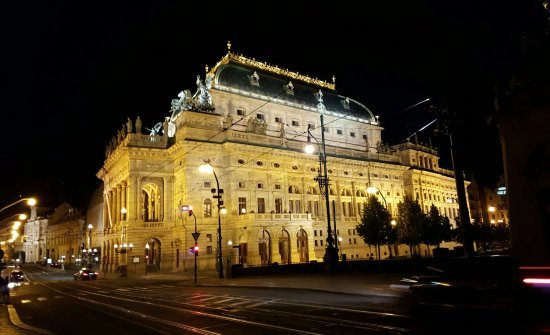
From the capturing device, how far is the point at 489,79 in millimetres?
15430

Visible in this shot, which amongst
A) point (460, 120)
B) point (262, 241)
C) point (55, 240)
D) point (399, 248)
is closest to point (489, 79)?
point (460, 120)

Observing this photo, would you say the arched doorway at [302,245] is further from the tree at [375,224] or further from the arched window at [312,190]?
the arched window at [312,190]

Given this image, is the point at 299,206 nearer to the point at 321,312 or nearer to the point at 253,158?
the point at 253,158

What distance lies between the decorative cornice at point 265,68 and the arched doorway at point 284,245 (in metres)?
27.0

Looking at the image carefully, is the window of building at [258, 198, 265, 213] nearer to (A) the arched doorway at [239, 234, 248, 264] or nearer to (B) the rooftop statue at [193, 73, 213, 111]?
(A) the arched doorway at [239, 234, 248, 264]

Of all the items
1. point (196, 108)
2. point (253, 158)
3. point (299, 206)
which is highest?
point (196, 108)

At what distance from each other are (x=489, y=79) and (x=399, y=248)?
5526cm

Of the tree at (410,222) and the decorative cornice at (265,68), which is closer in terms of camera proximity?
the tree at (410,222)

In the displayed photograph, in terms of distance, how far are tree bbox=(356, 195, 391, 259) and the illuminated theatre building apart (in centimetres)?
725

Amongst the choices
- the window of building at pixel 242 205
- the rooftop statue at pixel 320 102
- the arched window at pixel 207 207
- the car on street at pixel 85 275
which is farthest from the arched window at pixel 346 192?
the car on street at pixel 85 275

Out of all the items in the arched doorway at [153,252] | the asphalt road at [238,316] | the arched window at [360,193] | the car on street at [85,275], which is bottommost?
the car on street at [85,275]

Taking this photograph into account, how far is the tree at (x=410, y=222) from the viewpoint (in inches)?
1973

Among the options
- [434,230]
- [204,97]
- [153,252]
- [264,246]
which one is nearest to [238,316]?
[264,246]

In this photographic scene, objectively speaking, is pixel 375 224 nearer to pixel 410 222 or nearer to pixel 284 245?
pixel 410 222
